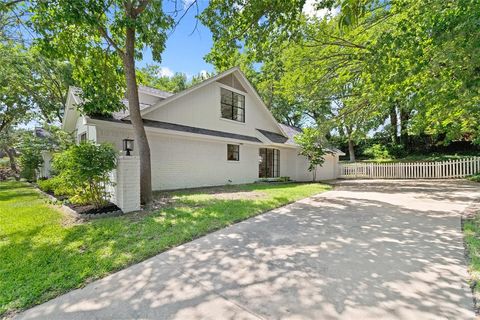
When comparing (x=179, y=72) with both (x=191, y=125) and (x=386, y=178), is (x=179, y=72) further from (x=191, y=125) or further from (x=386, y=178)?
(x=386, y=178)

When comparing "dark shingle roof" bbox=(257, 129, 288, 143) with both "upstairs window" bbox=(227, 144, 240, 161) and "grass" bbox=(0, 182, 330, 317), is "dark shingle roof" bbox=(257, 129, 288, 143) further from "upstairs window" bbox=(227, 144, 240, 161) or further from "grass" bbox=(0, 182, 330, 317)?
"grass" bbox=(0, 182, 330, 317)

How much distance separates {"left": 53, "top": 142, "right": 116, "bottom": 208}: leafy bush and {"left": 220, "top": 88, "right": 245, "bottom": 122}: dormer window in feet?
25.1

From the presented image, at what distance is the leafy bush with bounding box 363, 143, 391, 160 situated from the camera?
22094mm

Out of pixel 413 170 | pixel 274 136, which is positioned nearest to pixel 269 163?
pixel 274 136

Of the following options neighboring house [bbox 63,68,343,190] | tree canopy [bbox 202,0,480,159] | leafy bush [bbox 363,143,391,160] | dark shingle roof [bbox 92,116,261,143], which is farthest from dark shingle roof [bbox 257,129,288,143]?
leafy bush [bbox 363,143,391,160]

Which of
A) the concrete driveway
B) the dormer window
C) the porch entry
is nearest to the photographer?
the concrete driveway

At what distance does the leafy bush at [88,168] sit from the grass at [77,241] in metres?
0.80

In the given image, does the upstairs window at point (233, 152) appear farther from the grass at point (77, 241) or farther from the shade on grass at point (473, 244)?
the shade on grass at point (473, 244)

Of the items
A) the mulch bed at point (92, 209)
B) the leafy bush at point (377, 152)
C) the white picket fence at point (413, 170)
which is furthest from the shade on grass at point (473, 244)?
the leafy bush at point (377, 152)

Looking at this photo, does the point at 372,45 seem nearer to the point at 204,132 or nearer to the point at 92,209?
the point at 204,132

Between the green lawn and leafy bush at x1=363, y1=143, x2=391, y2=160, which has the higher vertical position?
leafy bush at x1=363, y1=143, x2=391, y2=160

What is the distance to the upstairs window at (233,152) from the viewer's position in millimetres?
12789

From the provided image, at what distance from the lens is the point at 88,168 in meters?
5.45

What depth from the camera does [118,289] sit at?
2643 millimetres
